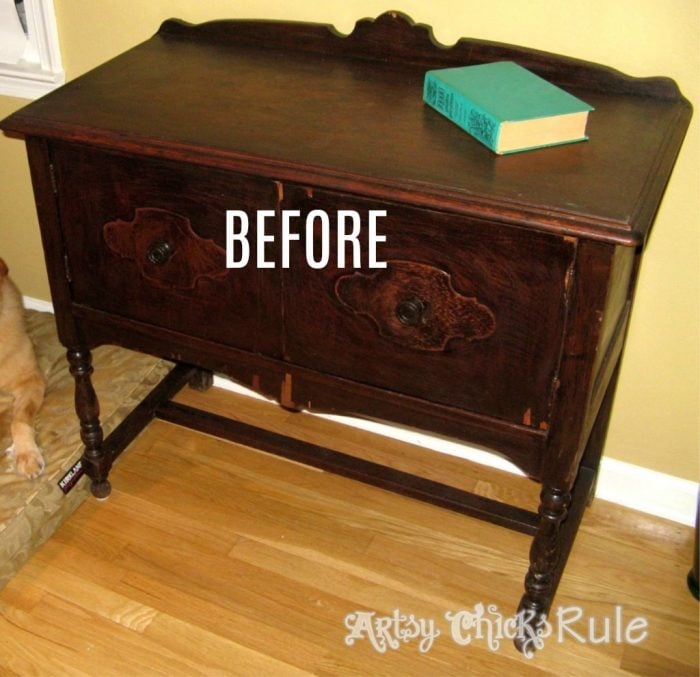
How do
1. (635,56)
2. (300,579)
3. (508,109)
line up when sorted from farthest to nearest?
(300,579) < (635,56) < (508,109)

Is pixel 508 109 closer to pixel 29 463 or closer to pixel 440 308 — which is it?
pixel 440 308

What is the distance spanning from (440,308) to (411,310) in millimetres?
45

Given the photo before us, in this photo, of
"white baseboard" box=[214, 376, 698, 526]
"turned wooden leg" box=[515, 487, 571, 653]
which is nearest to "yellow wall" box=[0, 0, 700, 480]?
"white baseboard" box=[214, 376, 698, 526]

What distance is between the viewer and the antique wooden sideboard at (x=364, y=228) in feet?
4.16

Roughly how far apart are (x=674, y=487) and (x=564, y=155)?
3.32ft

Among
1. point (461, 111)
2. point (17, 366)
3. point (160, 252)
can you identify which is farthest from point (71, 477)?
point (461, 111)

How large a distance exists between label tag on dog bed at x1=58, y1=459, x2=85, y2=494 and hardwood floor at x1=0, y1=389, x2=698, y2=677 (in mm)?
84

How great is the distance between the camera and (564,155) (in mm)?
1341

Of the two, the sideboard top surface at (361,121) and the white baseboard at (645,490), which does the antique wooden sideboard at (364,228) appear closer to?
the sideboard top surface at (361,121)

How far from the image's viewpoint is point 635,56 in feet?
5.26

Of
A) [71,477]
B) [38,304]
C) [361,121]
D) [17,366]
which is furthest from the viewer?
[38,304]

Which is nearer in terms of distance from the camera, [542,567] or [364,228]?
[364,228]

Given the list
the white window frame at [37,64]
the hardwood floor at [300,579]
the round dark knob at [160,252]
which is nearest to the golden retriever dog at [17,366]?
the hardwood floor at [300,579]

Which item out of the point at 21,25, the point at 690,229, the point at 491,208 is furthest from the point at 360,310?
the point at 21,25
